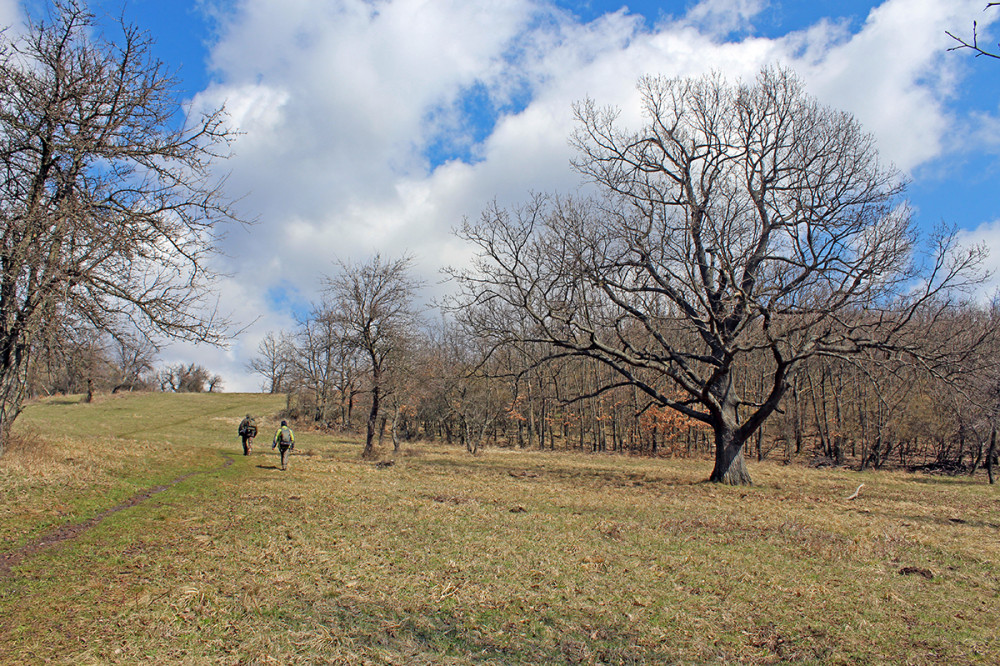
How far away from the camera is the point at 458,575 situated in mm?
7195

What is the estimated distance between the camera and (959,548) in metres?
9.43

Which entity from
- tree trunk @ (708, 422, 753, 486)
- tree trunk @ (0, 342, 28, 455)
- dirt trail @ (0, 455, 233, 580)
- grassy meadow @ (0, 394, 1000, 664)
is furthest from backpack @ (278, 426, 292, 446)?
tree trunk @ (708, 422, 753, 486)

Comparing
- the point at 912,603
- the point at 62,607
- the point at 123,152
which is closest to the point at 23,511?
the point at 62,607

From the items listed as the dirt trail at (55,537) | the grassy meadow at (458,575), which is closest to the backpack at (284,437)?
the grassy meadow at (458,575)

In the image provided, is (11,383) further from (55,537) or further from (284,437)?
(284,437)

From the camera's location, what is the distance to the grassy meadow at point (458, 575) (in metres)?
5.08

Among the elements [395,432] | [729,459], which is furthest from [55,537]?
[395,432]

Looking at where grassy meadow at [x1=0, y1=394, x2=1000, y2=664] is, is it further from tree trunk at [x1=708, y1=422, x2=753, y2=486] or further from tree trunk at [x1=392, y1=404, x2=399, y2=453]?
tree trunk at [x1=392, y1=404, x2=399, y2=453]

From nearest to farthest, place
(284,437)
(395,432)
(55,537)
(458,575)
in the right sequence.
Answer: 1. (458,575)
2. (55,537)
3. (284,437)
4. (395,432)

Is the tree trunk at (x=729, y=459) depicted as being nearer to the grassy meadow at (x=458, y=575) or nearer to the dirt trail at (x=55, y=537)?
the grassy meadow at (x=458, y=575)

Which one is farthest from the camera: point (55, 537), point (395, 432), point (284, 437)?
point (395, 432)

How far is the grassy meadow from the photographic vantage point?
508 cm

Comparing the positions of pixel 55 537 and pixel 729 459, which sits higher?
pixel 729 459

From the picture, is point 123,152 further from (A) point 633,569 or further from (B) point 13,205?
(A) point 633,569
